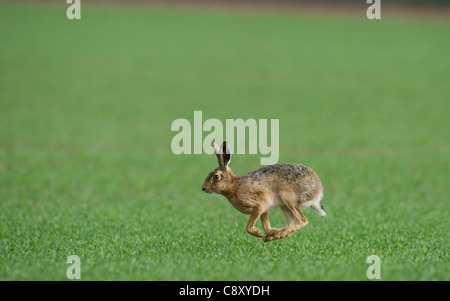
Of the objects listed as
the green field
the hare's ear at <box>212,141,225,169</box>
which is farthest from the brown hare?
the green field

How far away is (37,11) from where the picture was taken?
4656cm

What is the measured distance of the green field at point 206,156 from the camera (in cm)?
782

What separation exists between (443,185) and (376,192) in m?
1.46

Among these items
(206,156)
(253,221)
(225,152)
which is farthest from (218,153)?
(206,156)

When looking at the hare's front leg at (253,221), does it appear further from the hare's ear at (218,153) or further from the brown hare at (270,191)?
the hare's ear at (218,153)

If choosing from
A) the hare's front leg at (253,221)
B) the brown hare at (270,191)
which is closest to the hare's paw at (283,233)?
the brown hare at (270,191)

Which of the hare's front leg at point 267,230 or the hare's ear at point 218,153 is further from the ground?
the hare's ear at point 218,153

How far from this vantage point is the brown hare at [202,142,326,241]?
728 cm

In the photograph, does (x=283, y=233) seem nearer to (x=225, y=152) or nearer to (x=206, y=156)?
(x=225, y=152)

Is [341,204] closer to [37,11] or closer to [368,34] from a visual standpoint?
[368,34]

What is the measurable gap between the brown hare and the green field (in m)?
0.40

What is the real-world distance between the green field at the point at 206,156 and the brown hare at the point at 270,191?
402 mm
